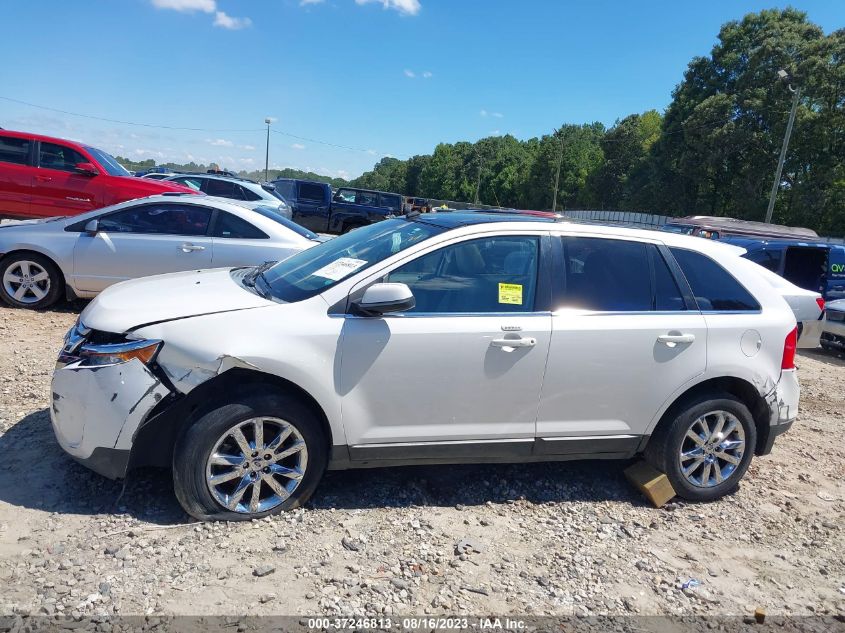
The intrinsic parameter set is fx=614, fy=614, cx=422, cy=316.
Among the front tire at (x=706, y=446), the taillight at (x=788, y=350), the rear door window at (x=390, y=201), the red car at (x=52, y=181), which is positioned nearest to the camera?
the front tire at (x=706, y=446)

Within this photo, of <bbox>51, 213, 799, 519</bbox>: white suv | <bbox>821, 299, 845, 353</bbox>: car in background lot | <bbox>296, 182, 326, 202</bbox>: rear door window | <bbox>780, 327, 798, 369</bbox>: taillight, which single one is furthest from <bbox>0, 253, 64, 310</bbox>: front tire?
<bbox>296, 182, 326, 202</bbox>: rear door window

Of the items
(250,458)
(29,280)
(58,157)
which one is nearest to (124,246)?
(29,280)

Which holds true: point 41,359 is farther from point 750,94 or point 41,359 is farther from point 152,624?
point 750,94

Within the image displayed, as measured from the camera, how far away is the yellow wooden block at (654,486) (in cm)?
396

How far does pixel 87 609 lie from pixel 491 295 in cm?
250

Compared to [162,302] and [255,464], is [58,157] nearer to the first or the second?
[162,302]

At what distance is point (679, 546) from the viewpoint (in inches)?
141

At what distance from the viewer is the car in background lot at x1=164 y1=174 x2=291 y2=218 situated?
1337 centimetres

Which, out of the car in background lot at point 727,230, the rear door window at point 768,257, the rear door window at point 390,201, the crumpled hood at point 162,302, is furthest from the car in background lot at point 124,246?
the rear door window at point 390,201

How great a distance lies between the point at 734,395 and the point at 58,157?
9757 millimetres

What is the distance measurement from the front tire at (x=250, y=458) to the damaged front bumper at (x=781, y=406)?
2946 mm

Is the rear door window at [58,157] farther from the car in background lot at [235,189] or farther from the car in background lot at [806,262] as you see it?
the car in background lot at [806,262]

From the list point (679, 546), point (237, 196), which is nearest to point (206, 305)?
point (679, 546)

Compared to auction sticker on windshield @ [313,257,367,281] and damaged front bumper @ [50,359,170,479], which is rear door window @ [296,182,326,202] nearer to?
auction sticker on windshield @ [313,257,367,281]
